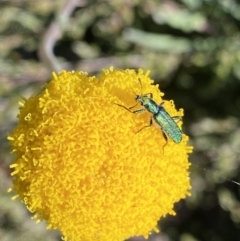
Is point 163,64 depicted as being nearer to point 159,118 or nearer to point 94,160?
point 159,118

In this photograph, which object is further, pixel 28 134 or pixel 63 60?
pixel 63 60

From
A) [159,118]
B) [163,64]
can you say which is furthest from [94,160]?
[163,64]

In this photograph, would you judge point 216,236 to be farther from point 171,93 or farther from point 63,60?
point 63,60

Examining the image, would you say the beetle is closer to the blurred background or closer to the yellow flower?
the yellow flower

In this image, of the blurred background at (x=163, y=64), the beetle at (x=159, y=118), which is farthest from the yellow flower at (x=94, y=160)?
the blurred background at (x=163, y=64)

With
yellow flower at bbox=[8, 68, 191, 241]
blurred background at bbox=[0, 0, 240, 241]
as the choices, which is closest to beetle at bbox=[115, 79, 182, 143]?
yellow flower at bbox=[8, 68, 191, 241]

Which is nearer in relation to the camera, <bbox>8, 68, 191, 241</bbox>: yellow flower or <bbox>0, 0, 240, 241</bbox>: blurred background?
<bbox>8, 68, 191, 241</bbox>: yellow flower

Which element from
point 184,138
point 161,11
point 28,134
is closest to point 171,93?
point 161,11
